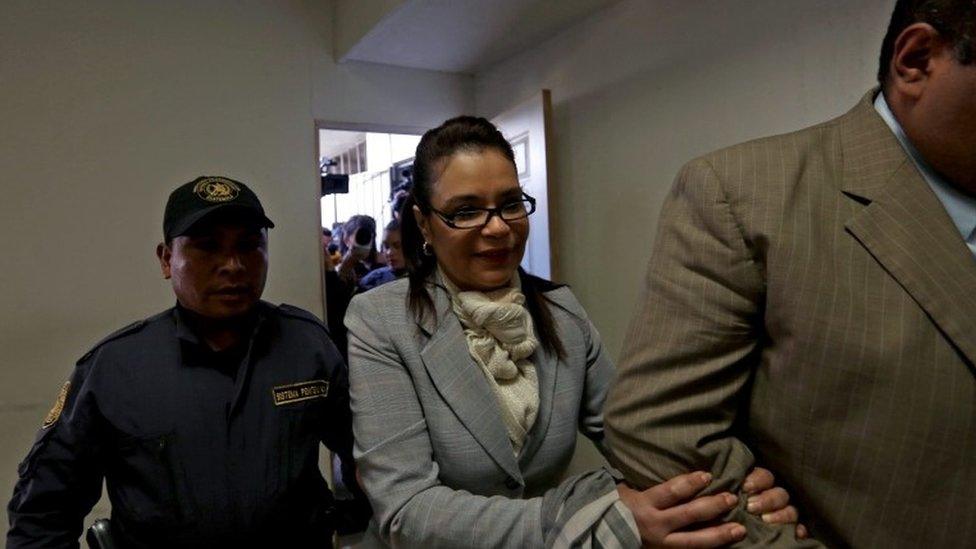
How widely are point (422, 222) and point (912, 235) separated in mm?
718

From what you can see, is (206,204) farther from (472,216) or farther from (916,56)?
(916,56)

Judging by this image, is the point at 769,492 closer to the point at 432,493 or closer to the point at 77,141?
the point at 432,493

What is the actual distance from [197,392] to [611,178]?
1889mm

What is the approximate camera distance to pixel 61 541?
1.16m

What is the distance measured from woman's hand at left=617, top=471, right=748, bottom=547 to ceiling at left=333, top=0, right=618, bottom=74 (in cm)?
226

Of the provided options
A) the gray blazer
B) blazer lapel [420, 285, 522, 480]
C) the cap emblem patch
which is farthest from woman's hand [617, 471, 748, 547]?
the cap emblem patch

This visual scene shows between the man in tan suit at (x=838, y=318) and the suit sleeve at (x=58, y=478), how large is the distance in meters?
1.01

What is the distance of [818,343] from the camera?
2.02 feet

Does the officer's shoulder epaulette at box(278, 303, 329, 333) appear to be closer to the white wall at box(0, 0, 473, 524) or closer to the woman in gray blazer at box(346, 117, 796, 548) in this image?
the woman in gray blazer at box(346, 117, 796, 548)

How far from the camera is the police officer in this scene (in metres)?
1.15


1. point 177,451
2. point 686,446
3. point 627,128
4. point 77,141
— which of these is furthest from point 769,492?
point 77,141

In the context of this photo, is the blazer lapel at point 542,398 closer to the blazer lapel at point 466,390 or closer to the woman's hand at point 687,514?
the blazer lapel at point 466,390

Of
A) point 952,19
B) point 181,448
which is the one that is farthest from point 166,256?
point 952,19

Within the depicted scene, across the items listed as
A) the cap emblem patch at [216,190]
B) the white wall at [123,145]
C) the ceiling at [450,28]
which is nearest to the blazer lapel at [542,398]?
the cap emblem patch at [216,190]
